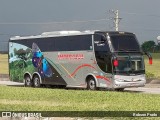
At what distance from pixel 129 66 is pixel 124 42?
4.41 feet

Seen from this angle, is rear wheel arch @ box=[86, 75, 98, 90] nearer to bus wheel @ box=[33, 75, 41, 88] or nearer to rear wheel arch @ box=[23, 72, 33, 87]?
bus wheel @ box=[33, 75, 41, 88]

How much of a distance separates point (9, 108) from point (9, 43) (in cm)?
1902

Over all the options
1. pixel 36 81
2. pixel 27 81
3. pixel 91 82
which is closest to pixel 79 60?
pixel 91 82

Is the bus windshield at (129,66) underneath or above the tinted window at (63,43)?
underneath

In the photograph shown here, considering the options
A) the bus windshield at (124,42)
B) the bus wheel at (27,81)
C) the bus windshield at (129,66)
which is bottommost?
the bus wheel at (27,81)

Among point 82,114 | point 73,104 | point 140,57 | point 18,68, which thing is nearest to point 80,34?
point 140,57

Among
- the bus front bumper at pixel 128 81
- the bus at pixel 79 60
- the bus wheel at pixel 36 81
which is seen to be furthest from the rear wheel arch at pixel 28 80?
the bus front bumper at pixel 128 81

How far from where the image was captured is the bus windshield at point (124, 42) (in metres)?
24.3

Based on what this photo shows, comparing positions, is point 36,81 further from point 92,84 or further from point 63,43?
point 92,84

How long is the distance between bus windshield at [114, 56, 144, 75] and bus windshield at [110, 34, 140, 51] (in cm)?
57

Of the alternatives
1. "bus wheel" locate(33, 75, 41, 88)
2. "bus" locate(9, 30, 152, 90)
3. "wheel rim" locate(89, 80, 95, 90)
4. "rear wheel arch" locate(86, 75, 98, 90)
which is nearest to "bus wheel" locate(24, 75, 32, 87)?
"bus" locate(9, 30, 152, 90)

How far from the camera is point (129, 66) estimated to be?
80.1 feet

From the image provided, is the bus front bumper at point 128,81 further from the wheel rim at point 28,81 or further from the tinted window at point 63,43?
the wheel rim at point 28,81

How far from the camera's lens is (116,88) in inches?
963
